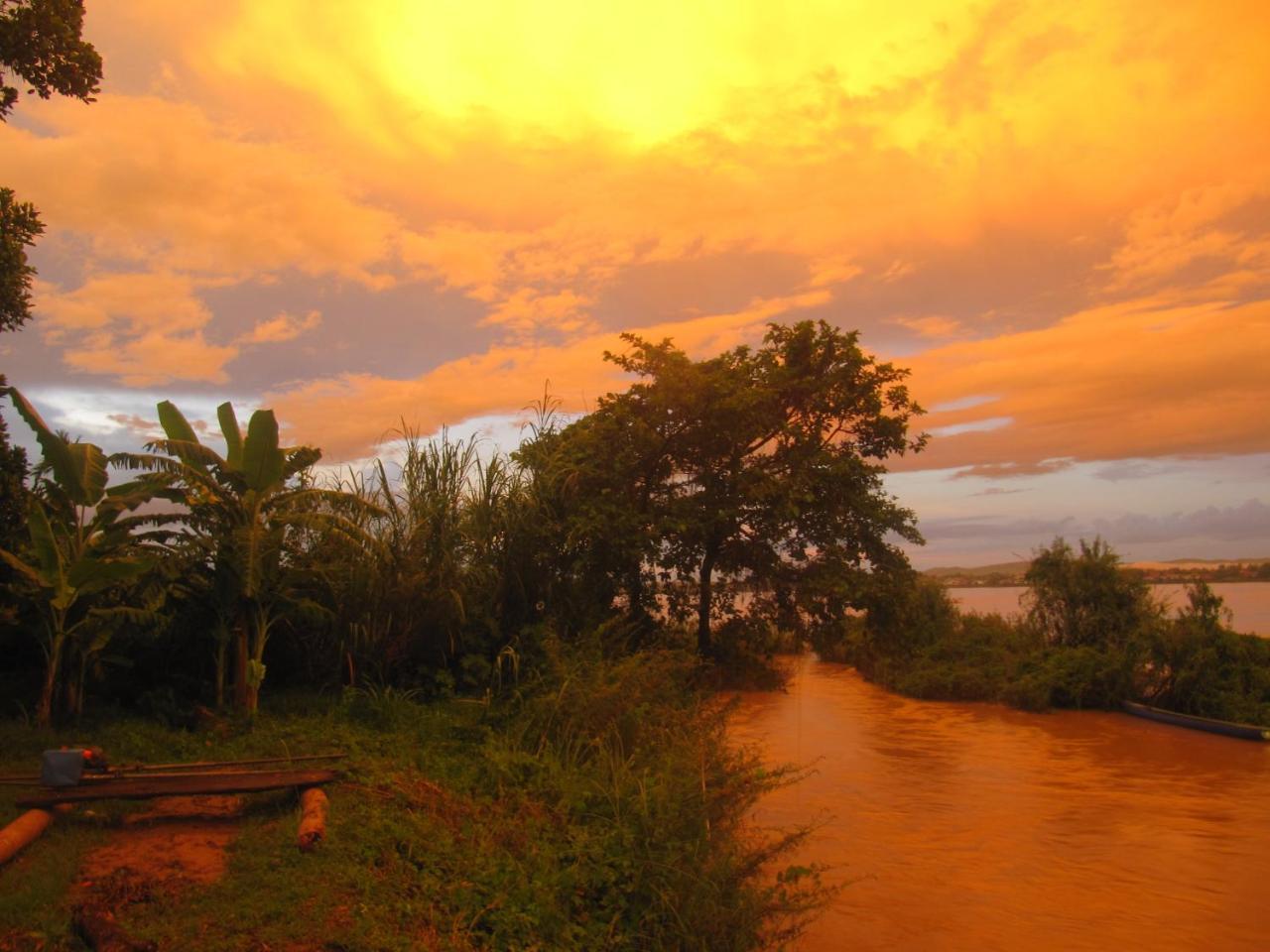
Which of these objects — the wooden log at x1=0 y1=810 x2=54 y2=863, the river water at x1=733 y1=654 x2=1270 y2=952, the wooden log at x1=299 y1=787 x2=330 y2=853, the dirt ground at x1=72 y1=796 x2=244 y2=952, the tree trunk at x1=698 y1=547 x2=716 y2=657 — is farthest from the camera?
the tree trunk at x1=698 y1=547 x2=716 y2=657

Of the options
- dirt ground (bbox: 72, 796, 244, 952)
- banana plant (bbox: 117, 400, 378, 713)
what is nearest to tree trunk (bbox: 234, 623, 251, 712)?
banana plant (bbox: 117, 400, 378, 713)

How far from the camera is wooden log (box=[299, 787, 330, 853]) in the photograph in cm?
534

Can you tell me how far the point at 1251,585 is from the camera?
162ft

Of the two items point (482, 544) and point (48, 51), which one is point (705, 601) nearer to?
point (482, 544)

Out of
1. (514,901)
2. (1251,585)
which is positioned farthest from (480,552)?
(1251,585)

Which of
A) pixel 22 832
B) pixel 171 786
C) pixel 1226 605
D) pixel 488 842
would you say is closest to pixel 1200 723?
pixel 1226 605

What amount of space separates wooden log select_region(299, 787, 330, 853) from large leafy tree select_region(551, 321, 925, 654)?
9958 millimetres

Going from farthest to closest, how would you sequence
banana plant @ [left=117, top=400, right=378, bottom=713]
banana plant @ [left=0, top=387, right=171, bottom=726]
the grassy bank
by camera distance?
banana plant @ [left=117, top=400, right=378, bottom=713], banana plant @ [left=0, top=387, right=171, bottom=726], the grassy bank

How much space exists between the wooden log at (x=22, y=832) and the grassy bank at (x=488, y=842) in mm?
84

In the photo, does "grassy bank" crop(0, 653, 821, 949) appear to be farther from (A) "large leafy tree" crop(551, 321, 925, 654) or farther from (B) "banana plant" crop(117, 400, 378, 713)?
(A) "large leafy tree" crop(551, 321, 925, 654)

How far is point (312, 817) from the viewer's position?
559 cm

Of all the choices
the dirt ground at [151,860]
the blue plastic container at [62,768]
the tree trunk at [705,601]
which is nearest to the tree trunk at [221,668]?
the dirt ground at [151,860]

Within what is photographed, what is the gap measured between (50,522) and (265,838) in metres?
5.33

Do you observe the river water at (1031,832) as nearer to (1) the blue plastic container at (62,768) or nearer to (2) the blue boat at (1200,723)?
(2) the blue boat at (1200,723)
